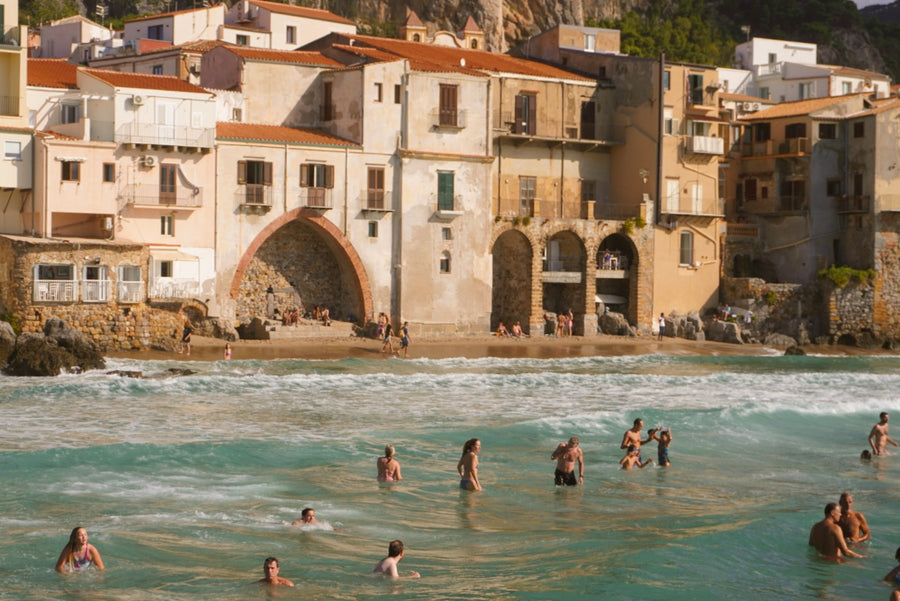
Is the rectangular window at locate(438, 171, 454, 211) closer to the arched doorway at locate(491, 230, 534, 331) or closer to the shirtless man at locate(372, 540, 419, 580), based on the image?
the arched doorway at locate(491, 230, 534, 331)

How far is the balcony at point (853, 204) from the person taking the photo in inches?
2299

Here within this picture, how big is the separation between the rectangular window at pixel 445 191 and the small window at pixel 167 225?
32.3 feet

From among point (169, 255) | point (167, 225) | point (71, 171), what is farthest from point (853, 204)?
point (71, 171)

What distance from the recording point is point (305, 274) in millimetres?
50594

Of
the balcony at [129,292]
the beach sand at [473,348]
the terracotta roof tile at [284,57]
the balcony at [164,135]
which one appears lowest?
the beach sand at [473,348]

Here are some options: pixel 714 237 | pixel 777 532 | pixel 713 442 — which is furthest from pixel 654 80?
pixel 777 532

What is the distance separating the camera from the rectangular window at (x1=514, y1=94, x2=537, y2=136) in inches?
2184

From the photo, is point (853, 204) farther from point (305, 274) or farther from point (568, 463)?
point (568, 463)

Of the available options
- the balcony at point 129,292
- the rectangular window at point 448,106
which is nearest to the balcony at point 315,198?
the rectangular window at point 448,106

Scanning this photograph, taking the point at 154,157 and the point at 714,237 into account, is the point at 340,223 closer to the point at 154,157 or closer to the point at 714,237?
the point at 154,157

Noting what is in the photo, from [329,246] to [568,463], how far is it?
84.4ft

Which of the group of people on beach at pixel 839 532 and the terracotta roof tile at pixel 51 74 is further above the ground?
the terracotta roof tile at pixel 51 74

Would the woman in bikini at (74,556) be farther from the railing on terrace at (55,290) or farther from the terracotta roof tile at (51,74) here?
the terracotta roof tile at (51,74)

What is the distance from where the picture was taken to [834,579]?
67.3 feet
